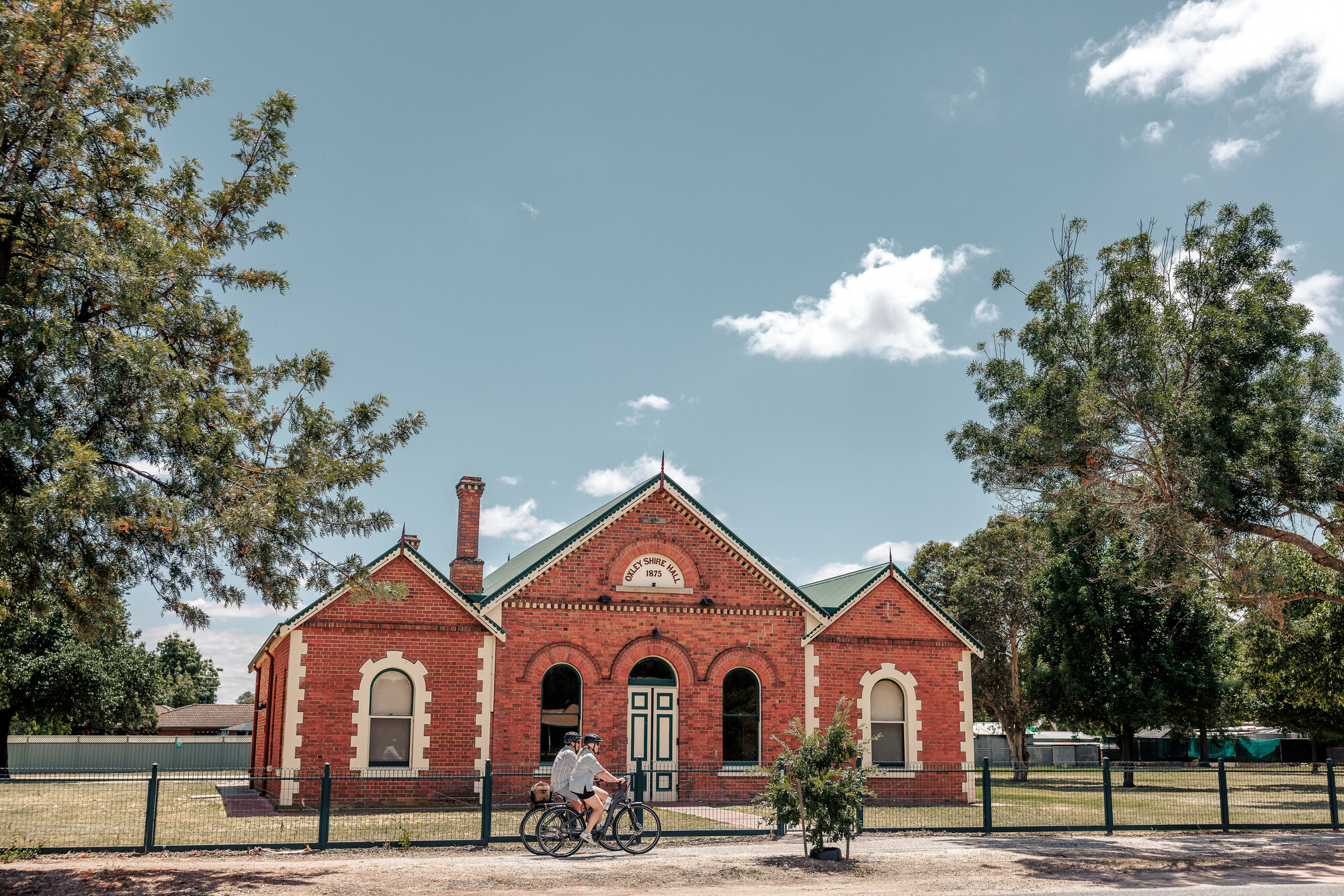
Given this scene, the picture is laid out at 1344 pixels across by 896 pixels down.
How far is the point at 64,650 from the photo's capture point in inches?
1576

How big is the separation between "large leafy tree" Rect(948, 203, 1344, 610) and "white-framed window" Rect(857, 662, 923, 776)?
6936 millimetres

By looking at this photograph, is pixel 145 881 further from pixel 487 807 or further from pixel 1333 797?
pixel 1333 797

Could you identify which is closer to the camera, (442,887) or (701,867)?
(442,887)

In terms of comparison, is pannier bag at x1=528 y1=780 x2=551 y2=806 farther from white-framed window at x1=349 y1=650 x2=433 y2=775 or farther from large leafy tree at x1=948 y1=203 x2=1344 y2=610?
large leafy tree at x1=948 y1=203 x2=1344 y2=610

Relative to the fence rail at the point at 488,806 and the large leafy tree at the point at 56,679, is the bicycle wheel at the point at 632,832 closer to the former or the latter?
the fence rail at the point at 488,806

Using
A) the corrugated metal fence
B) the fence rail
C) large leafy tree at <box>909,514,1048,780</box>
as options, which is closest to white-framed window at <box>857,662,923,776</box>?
the fence rail

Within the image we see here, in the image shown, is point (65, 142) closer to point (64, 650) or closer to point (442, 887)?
point (442, 887)

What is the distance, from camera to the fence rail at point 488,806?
16156 mm

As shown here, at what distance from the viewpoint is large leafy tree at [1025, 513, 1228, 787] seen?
36.1 metres

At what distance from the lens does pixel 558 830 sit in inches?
604

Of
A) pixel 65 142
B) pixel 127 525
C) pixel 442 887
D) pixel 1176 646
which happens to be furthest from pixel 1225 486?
pixel 1176 646

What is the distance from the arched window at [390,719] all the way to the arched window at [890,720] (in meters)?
11.1

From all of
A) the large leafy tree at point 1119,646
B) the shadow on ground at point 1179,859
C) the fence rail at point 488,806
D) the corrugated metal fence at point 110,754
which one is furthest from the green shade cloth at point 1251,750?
the corrugated metal fence at point 110,754

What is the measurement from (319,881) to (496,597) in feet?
33.2
